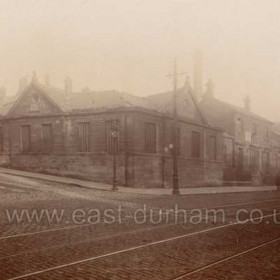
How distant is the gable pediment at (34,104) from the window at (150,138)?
704 centimetres

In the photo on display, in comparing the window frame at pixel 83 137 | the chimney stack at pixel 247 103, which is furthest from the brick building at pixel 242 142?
the window frame at pixel 83 137

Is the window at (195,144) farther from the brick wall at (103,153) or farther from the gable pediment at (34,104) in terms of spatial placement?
the gable pediment at (34,104)

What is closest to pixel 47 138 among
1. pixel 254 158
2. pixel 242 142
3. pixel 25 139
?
pixel 25 139

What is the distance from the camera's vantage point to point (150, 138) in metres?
32.8

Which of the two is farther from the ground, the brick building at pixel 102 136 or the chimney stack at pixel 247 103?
the chimney stack at pixel 247 103

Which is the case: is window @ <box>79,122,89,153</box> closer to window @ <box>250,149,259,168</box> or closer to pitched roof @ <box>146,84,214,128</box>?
pitched roof @ <box>146,84,214,128</box>

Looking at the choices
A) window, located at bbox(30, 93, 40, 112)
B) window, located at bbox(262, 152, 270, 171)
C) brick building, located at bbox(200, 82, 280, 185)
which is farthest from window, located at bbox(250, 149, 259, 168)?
window, located at bbox(30, 93, 40, 112)

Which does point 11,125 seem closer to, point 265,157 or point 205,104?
point 205,104

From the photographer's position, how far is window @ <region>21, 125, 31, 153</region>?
35406mm

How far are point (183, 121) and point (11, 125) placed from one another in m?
13.9

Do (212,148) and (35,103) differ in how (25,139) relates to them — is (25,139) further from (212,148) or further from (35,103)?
(212,148)

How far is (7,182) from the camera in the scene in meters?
25.4

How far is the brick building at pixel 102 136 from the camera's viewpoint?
31.5 m

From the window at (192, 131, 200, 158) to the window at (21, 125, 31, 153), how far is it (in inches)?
533
